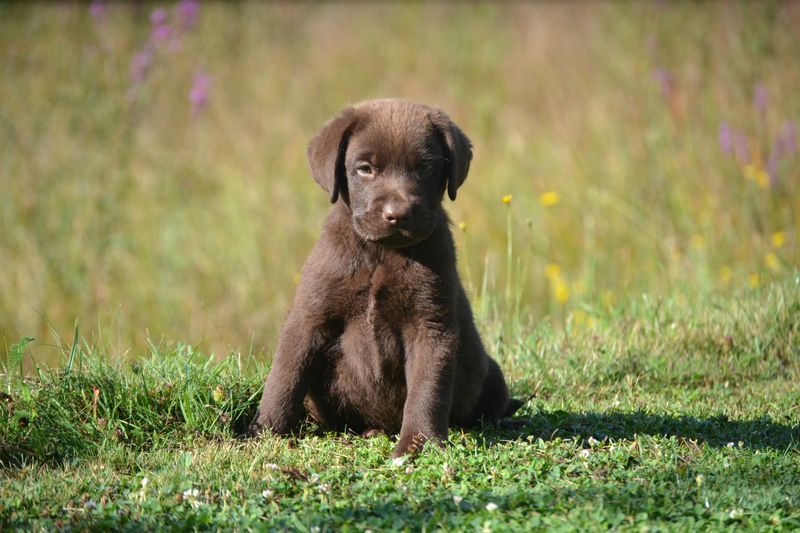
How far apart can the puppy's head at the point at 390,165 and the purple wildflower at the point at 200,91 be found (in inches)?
277

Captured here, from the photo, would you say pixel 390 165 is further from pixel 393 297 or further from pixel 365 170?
pixel 393 297

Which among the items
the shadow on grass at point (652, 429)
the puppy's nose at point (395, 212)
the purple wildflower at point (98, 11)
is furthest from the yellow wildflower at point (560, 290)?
the purple wildflower at point (98, 11)

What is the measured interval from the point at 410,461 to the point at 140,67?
7314 mm

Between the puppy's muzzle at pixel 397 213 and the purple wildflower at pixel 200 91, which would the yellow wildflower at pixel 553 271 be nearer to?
the puppy's muzzle at pixel 397 213

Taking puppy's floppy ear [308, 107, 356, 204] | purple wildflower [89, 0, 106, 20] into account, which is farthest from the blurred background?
puppy's floppy ear [308, 107, 356, 204]

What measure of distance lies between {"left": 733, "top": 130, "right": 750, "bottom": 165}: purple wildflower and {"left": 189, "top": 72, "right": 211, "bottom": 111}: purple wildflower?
598cm

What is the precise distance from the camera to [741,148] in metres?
9.16

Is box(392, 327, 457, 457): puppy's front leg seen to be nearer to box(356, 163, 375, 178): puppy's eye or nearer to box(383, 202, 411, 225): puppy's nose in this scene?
box(383, 202, 411, 225): puppy's nose

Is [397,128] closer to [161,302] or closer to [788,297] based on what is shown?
[788,297]

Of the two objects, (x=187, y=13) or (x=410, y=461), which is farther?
(x=187, y=13)

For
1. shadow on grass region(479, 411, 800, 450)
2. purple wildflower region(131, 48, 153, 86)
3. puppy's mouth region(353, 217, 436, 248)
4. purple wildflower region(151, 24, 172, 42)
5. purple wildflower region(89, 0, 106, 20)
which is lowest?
shadow on grass region(479, 411, 800, 450)

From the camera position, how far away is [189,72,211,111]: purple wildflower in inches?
456

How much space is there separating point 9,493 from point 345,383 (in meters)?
1.57

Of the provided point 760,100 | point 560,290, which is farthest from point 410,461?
point 760,100
